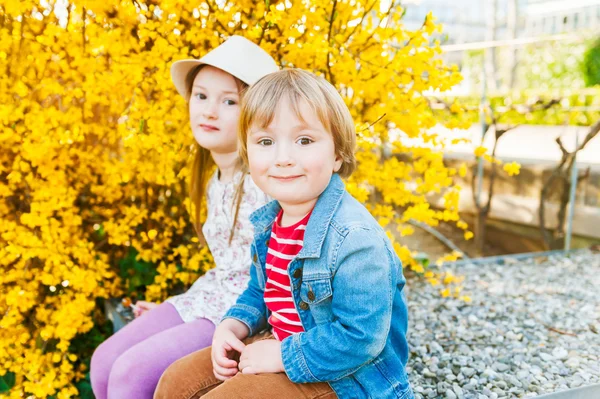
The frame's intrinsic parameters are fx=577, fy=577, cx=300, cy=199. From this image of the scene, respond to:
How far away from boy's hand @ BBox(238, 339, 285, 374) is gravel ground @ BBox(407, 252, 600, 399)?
2.71 feet

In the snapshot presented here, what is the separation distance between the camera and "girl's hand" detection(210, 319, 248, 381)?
1.59 m

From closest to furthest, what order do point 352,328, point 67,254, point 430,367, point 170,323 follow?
point 352,328 → point 170,323 → point 430,367 → point 67,254

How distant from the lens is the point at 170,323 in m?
2.10

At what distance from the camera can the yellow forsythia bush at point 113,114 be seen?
93.2 inches

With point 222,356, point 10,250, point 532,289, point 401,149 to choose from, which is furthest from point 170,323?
point 532,289

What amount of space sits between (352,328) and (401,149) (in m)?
1.47

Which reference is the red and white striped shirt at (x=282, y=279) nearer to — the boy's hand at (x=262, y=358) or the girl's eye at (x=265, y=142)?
the boy's hand at (x=262, y=358)

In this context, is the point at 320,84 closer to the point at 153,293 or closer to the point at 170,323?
the point at 170,323

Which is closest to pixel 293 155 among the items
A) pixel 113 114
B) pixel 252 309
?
pixel 252 309

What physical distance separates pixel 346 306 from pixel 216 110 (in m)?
0.95

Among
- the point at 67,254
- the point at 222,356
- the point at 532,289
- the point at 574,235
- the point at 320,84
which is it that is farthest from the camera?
the point at 574,235

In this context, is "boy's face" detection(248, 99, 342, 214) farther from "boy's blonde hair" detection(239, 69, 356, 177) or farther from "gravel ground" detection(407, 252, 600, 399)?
"gravel ground" detection(407, 252, 600, 399)

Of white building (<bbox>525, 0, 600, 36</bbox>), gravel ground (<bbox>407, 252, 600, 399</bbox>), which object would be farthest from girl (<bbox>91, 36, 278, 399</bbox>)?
white building (<bbox>525, 0, 600, 36</bbox>)

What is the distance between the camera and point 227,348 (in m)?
1.63
